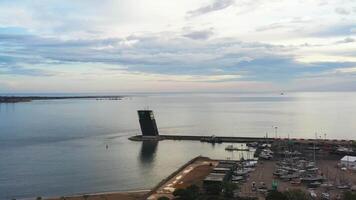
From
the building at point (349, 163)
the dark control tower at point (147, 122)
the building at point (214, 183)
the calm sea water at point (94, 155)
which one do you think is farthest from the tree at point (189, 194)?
the dark control tower at point (147, 122)

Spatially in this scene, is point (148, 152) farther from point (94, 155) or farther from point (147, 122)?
point (147, 122)

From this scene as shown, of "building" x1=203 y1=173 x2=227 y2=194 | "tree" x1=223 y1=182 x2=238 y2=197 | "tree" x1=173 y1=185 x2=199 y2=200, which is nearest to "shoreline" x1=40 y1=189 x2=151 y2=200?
"building" x1=203 y1=173 x2=227 y2=194

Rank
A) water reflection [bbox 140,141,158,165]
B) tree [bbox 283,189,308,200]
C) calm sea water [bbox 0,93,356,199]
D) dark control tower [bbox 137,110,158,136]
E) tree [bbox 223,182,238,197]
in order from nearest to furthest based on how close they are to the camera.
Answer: tree [bbox 283,189,308,200]
tree [bbox 223,182,238,197]
calm sea water [bbox 0,93,356,199]
water reflection [bbox 140,141,158,165]
dark control tower [bbox 137,110,158,136]

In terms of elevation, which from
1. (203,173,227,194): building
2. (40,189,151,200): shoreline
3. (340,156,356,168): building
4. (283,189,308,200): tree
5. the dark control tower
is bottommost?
(40,189,151,200): shoreline

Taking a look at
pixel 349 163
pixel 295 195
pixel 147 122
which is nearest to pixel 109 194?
pixel 295 195

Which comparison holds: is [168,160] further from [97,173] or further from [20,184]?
[20,184]

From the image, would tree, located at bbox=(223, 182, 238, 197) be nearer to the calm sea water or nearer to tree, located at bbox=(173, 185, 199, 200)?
tree, located at bbox=(173, 185, 199, 200)
